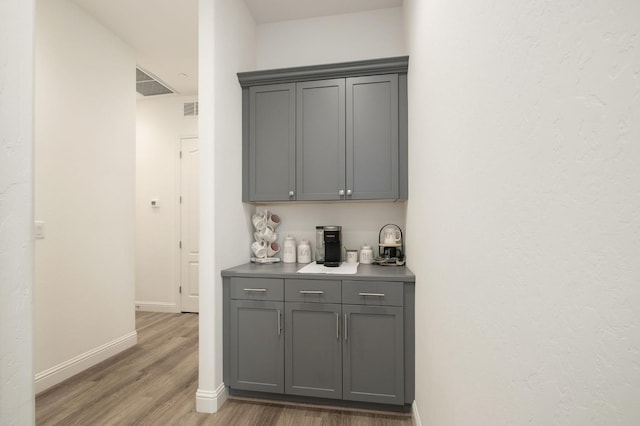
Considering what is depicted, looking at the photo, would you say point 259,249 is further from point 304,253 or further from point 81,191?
point 81,191

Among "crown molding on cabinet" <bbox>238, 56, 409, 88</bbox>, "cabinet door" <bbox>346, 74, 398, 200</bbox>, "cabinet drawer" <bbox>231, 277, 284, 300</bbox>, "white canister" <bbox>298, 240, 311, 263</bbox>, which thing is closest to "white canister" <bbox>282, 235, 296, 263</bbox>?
"white canister" <bbox>298, 240, 311, 263</bbox>

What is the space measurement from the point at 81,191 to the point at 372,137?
2.55 metres

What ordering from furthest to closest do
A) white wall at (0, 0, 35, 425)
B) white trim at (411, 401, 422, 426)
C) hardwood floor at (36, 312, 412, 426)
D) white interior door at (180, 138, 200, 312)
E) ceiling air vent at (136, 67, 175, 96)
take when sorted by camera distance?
1. white interior door at (180, 138, 200, 312)
2. ceiling air vent at (136, 67, 175, 96)
3. hardwood floor at (36, 312, 412, 426)
4. white trim at (411, 401, 422, 426)
5. white wall at (0, 0, 35, 425)

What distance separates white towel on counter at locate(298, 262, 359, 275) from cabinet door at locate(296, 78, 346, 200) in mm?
547

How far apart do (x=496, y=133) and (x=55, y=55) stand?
330 centimetres

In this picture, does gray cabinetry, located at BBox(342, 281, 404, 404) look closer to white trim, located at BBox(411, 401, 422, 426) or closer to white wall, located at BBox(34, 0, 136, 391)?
white trim, located at BBox(411, 401, 422, 426)

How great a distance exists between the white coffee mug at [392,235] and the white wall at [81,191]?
2619 mm

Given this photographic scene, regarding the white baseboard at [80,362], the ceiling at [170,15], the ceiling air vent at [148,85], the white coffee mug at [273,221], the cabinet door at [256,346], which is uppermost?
the ceiling at [170,15]

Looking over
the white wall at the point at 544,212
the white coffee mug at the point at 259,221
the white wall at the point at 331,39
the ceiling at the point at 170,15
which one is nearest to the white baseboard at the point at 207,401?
the white coffee mug at the point at 259,221

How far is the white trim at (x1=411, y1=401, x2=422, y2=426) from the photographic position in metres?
1.78

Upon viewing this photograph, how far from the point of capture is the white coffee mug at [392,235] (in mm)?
2475

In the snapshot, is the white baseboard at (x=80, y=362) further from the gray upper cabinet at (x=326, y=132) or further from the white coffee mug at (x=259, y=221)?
the gray upper cabinet at (x=326, y=132)

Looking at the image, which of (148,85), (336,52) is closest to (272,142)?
(336,52)

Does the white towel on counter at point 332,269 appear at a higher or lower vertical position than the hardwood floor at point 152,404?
higher
